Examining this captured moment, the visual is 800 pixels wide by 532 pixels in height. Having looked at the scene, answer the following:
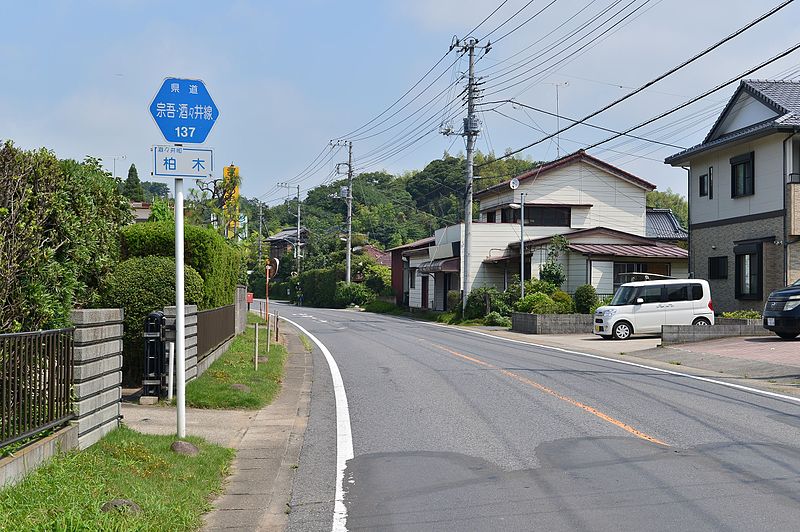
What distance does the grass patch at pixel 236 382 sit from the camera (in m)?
11.5

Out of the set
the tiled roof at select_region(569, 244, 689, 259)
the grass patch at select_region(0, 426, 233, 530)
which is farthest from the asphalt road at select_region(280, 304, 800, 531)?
the tiled roof at select_region(569, 244, 689, 259)

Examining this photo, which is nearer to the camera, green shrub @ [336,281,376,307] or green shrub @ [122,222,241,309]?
green shrub @ [122,222,241,309]

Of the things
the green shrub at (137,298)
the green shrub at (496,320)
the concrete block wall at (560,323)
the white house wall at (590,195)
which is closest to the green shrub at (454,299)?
the green shrub at (496,320)

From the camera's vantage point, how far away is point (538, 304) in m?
32.8

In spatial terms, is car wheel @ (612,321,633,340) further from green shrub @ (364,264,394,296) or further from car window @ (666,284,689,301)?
green shrub @ (364,264,394,296)

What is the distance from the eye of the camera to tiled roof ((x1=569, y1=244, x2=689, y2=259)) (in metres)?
37.2

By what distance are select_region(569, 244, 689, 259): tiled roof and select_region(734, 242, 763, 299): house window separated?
7.82m

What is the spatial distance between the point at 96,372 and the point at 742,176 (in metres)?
27.3

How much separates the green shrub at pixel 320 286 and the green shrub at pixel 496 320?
30060mm

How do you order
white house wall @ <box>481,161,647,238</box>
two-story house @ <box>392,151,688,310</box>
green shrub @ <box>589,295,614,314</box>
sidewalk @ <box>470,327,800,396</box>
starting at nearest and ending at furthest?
1. sidewalk @ <box>470,327,800,396</box>
2. green shrub @ <box>589,295,614,314</box>
3. two-story house @ <box>392,151,688,310</box>
4. white house wall @ <box>481,161,647,238</box>

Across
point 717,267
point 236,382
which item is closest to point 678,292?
point 717,267

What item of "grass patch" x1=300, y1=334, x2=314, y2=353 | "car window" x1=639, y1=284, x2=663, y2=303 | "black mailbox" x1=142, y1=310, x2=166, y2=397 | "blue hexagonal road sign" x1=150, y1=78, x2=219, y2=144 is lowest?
"grass patch" x1=300, y1=334, x2=314, y2=353

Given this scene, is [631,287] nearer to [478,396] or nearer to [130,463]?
[478,396]

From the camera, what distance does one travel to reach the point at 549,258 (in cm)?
3866
